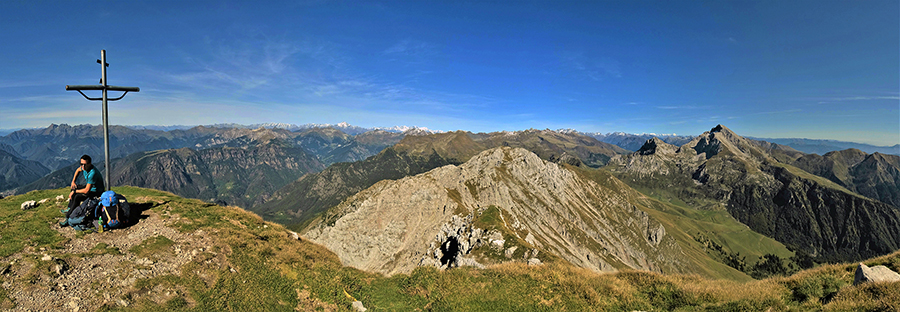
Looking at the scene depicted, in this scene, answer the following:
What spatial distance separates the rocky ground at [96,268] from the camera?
11.7 metres

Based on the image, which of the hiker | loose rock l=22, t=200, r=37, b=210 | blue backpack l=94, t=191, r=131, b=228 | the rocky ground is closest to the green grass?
loose rock l=22, t=200, r=37, b=210

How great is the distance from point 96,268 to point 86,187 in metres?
6.95

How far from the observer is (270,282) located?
16.4 metres

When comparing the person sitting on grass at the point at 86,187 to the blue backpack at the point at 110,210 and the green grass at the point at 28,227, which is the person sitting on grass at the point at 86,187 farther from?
the green grass at the point at 28,227

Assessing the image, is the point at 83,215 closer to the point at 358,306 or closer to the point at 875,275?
the point at 358,306

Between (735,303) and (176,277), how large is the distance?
→ 25.3 meters

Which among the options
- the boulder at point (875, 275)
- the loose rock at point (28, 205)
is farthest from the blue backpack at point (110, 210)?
the boulder at point (875, 275)

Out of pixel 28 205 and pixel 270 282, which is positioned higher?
pixel 28 205

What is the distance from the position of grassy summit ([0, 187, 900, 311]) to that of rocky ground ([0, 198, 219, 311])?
0.05 m

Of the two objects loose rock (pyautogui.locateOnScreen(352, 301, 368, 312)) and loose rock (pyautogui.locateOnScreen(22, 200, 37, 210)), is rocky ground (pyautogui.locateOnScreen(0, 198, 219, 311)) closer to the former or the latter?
loose rock (pyautogui.locateOnScreen(22, 200, 37, 210))

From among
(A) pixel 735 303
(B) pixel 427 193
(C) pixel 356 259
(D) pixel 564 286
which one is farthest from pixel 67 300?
(B) pixel 427 193

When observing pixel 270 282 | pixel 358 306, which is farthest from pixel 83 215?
pixel 358 306

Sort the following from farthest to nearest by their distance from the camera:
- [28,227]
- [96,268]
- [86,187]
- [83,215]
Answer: [86,187], [83,215], [28,227], [96,268]

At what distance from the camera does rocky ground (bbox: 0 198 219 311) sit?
1174 centimetres
